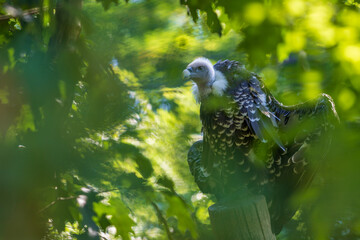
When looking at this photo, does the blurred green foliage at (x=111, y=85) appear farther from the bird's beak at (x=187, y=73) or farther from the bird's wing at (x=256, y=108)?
the bird's wing at (x=256, y=108)

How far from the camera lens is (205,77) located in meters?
1.86

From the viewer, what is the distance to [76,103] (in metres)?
1.07

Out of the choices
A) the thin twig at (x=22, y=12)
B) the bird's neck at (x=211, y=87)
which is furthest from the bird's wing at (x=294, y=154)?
the thin twig at (x=22, y=12)

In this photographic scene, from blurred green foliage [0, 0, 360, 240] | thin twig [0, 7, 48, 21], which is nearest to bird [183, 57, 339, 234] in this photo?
blurred green foliage [0, 0, 360, 240]

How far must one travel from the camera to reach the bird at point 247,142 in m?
1.66

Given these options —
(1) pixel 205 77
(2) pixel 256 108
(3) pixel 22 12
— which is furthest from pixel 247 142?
(3) pixel 22 12

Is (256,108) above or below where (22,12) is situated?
below

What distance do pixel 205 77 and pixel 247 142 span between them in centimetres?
35

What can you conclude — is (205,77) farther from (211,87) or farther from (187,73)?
(187,73)

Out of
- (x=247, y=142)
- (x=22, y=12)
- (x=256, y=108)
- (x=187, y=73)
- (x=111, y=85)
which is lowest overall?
(x=247, y=142)

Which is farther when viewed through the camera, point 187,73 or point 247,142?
point 247,142

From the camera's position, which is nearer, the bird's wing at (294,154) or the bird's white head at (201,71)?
the bird's wing at (294,154)

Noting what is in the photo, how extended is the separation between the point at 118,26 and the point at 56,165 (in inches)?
13.8

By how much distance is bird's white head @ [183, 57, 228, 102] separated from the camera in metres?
1.82
